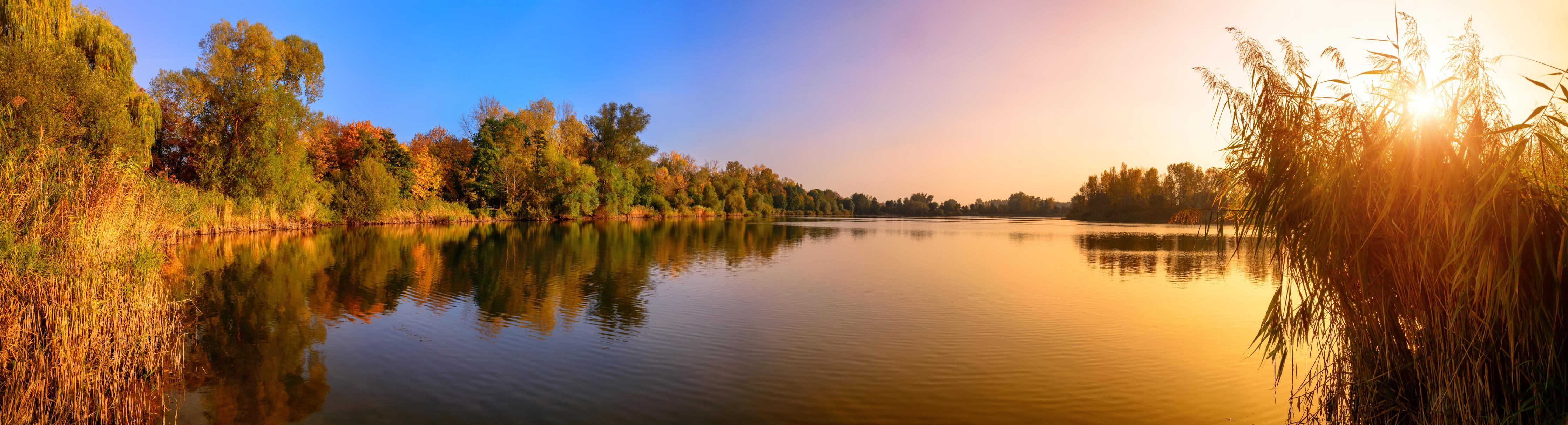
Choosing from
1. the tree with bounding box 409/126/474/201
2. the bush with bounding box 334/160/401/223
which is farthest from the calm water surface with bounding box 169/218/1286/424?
the tree with bounding box 409/126/474/201

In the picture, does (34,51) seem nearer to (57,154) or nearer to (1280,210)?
(57,154)

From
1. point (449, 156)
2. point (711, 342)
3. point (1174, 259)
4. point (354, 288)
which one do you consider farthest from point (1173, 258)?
point (449, 156)

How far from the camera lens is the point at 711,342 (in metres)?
8.30

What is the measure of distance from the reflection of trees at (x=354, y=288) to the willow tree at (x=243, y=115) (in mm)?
3389

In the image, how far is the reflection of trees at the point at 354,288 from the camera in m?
6.25

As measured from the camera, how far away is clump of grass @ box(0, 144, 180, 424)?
15.6ft

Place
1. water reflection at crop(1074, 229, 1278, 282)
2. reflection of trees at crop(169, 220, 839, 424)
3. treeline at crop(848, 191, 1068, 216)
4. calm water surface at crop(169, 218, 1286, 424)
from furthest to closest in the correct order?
treeline at crop(848, 191, 1068, 216) < water reflection at crop(1074, 229, 1278, 282) < reflection of trees at crop(169, 220, 839, 424) < calm water surface at crop(169, 218, 1286, 424)

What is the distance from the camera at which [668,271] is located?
1648cm

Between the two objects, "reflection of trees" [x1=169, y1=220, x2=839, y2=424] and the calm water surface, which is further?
"reflection of trees" [x1=169, y1=220, x2=839, y2=424]

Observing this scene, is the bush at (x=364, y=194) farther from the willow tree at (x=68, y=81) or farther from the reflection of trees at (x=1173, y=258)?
the reflection of trees at (x=1173, y=258)

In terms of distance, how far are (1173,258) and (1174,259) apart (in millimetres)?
498

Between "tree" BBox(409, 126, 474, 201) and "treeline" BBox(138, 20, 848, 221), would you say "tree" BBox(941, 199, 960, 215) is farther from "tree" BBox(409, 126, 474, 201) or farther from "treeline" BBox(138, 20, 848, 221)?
"tree" BBox(409, 126, 474, 201)

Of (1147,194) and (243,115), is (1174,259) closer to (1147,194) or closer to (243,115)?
(243,115)

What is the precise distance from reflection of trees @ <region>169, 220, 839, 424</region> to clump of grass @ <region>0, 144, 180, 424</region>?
0.59m
